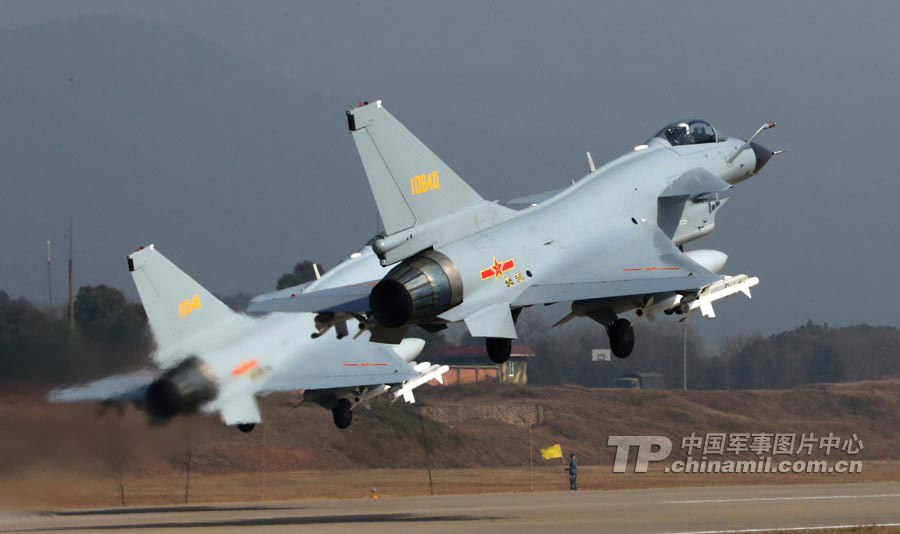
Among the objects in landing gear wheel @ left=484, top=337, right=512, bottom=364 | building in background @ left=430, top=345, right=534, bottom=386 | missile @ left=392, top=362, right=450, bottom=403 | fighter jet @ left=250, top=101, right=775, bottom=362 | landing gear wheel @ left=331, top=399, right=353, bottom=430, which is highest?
building in background @ left=430, top=345, right=534, bottom=386

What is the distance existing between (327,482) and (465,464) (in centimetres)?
1288

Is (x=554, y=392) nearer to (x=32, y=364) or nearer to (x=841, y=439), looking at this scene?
(x=841, y=439)

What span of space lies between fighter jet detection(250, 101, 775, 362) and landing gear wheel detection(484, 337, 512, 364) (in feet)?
0.09

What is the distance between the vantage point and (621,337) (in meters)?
28.0

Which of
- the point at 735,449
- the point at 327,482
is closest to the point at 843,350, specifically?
the point at 735,449

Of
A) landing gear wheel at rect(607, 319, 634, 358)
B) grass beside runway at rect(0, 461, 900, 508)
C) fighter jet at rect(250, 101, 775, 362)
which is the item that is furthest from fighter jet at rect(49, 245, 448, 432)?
landing gear wheel at rect(607, 319, 634, 358)

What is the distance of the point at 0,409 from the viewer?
28.3m

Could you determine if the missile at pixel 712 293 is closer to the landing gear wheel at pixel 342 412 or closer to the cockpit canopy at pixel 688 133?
the cockpit canopy at pixel 688 133

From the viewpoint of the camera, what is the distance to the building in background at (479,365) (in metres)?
79.4

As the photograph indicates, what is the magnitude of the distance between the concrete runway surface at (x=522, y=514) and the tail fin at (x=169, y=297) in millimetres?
4713

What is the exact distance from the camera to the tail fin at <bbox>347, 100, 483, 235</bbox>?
2459 centimetres

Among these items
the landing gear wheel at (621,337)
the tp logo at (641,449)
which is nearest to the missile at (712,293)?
the landing gear wheel at (621,337)

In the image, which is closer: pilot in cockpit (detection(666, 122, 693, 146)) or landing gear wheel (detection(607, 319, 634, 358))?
landing gear wheel (detection(607, 319, 634, 358))

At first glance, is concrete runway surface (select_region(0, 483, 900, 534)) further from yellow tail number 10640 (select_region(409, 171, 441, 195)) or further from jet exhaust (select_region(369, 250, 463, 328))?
yellow tail number 10640 (select_region(409, 171, 441, 195))
